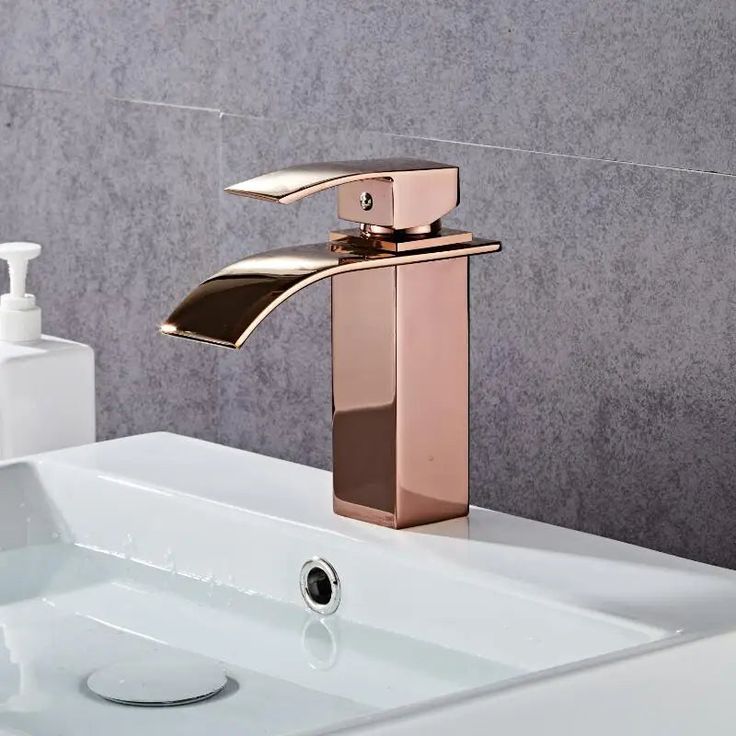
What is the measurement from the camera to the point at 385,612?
2.33 feet

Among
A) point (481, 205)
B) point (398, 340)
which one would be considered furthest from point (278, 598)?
point (481, 205)

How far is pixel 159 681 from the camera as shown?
2.22 feet

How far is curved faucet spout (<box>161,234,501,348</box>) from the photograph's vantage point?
644 mm

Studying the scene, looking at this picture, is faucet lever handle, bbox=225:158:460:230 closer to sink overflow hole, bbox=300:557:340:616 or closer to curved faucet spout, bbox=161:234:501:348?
curved faucet spout, bbox=161:234:501:348

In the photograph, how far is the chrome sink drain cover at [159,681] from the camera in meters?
0.66

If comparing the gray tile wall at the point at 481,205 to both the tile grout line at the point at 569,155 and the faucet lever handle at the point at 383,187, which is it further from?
the faucet lever handle at the point at 383,187

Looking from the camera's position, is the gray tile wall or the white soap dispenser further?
the white soap dispenser

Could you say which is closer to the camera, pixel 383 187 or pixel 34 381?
pixel 383 187

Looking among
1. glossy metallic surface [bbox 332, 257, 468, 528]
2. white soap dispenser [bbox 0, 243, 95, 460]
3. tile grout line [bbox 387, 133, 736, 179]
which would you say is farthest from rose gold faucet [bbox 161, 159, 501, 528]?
white soap dispenser [bbox 0, 243, 95, 460]

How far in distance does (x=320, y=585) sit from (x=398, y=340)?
0.40 ft

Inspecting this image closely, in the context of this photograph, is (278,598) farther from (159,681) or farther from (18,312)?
(18,312)

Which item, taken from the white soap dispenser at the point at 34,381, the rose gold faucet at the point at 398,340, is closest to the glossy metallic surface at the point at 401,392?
the rose gold faucet at the point at 398,340

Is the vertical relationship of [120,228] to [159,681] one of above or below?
above

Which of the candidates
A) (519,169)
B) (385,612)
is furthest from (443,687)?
(519,169)
